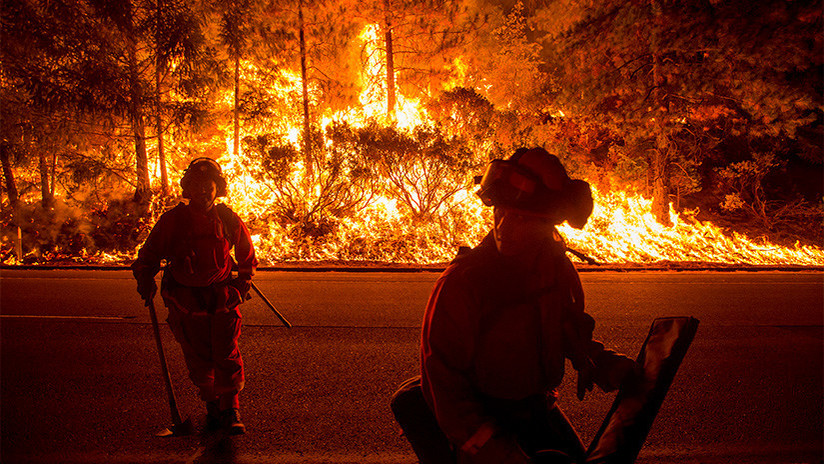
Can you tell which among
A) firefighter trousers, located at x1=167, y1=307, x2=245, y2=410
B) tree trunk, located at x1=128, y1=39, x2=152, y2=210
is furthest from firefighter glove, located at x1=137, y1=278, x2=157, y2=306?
tree trunk, located at x1=128, y1=39, x2=152, y2=210

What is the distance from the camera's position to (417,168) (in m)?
13.1

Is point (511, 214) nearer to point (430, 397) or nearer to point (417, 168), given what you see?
point (430, 397)

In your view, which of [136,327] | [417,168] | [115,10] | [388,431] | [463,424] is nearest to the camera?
[463,424]

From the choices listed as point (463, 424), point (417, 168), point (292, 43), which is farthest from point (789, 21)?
point (292, 43)

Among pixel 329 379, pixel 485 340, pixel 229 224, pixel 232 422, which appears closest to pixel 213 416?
pixel 232 422

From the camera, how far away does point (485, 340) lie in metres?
1.58

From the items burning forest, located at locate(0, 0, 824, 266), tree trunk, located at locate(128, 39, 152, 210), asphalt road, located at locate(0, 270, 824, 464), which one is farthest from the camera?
tree trunk, located at locate(128, 39, 152, 210)

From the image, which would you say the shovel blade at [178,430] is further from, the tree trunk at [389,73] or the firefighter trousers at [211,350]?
the tree trunk at [389,73]

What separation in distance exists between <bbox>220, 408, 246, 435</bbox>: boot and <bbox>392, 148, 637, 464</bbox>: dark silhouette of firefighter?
2.03m

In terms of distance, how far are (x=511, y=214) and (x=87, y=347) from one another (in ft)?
17.7

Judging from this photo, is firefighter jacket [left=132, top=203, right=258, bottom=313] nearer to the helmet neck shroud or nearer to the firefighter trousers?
the firefighter trousers

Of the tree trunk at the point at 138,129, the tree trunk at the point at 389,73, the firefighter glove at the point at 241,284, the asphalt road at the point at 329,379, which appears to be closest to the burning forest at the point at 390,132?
the tree trunk at the point at 138,129

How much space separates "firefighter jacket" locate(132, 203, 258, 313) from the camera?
3258mm

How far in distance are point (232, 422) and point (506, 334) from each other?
2.57 metres
